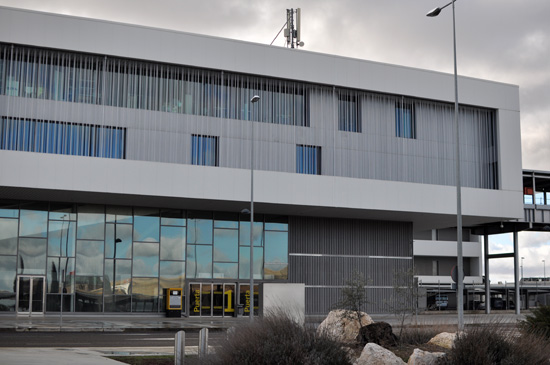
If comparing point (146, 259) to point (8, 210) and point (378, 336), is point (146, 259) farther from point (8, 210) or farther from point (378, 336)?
point (378, 336)

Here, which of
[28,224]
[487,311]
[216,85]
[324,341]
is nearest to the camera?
[324,341]

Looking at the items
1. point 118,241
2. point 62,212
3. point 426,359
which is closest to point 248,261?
point 118,241

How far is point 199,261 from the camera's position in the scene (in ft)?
135

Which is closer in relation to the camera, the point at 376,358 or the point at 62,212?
the point at 376,358

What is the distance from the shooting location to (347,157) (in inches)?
1667

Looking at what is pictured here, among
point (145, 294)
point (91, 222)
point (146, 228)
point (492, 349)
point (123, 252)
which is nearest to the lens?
point (492, 349)

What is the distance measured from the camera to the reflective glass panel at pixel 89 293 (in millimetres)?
38219

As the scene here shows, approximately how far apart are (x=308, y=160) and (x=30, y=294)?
17260 mm

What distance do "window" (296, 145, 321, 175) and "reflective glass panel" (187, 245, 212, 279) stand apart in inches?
285

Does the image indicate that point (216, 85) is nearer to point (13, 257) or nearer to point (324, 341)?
point (13, 257)

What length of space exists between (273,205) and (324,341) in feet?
89.8

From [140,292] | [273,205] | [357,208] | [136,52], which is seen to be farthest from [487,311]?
[136,52]

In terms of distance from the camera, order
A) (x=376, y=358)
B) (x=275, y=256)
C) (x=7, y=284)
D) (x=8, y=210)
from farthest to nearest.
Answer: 1. (x=275, y=256)
2. (x=8, y=210)
3. (x=7, y=284)
4. (x=376, y=358)

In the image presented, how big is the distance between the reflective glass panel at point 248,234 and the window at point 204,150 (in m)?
5.00
